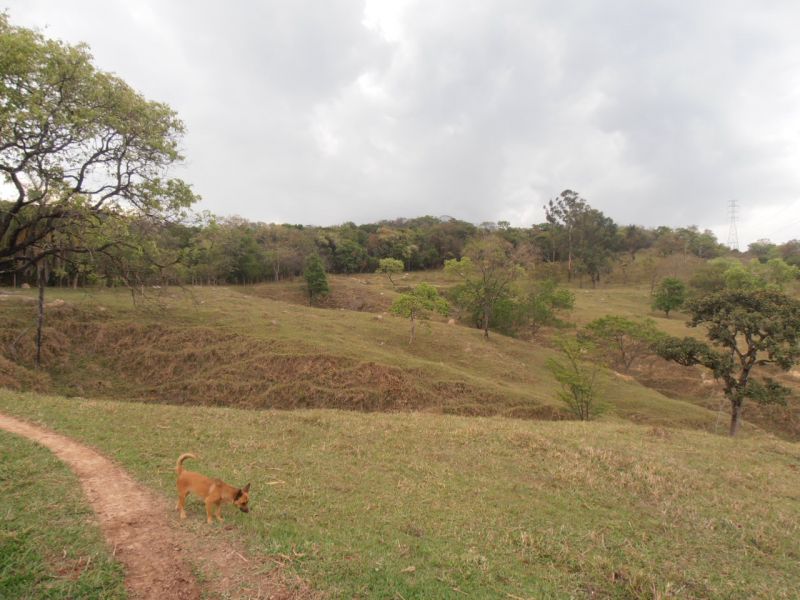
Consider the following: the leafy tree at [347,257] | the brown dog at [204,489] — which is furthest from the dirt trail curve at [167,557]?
the leafy tree at [347,257]

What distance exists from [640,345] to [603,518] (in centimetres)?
4048

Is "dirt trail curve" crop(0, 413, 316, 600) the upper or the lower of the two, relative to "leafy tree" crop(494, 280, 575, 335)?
lower

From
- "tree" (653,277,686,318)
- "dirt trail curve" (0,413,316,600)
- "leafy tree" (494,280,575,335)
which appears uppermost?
"tree" (653,277,686,318)

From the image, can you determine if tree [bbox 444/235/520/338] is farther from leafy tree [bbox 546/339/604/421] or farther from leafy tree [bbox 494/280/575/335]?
leafy tree [bbox 546/339/604/421]

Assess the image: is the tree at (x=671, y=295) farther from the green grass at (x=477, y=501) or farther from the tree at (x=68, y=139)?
the tree at (x=68, y=139)

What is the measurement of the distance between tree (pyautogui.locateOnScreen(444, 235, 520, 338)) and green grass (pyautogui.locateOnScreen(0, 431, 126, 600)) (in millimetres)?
37586

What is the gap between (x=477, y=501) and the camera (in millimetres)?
7824

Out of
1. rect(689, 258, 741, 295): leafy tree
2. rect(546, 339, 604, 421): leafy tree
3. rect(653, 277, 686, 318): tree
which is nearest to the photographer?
rect(546, 339, 604, 421): leafy tree

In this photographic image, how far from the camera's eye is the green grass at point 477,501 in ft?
17.9

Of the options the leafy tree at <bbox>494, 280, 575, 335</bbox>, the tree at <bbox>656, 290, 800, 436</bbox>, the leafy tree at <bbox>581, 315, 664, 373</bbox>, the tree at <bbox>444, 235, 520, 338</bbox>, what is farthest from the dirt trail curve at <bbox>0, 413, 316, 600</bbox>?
the leafy tree at <bbox>494, 280, 575, 335</bbox>

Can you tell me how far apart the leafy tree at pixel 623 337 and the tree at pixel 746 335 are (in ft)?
43.9

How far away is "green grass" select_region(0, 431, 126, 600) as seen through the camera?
171 inches

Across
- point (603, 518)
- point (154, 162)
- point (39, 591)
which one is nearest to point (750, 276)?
point (603, 518)

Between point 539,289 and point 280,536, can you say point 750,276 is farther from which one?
point 280,536
